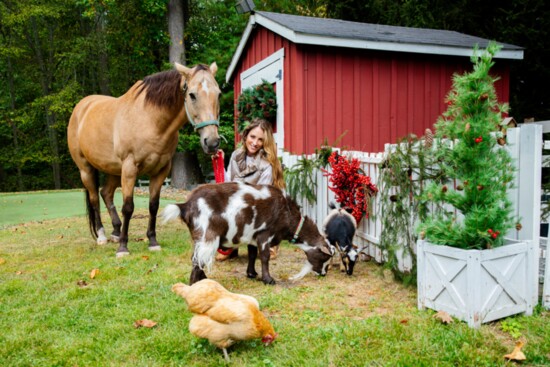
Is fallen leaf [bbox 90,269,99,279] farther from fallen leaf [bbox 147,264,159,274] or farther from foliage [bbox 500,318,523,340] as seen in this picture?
foliage [bbox 500,318,523,340]

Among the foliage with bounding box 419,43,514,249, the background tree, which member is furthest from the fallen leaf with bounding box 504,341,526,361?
the background tree

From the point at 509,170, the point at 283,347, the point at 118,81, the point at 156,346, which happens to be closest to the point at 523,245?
the point at 509,170

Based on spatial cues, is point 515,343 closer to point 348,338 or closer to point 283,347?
point 348,338

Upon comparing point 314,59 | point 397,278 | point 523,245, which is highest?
point 314,59

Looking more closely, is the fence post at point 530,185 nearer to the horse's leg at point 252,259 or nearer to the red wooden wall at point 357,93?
the horse's leg at point 252,259

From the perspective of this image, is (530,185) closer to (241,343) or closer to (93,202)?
(241,343)

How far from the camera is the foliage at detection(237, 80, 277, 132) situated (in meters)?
8.08

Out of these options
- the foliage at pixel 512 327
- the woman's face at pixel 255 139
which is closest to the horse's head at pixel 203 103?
the woman's face at pixel 255 139

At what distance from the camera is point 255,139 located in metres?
4.94

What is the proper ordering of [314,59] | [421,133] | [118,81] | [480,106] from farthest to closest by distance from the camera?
[118,81] < [421,133] < [314,59] < [480,106]

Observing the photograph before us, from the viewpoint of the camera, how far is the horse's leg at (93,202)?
6.50 meters

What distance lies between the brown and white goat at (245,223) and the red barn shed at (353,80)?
3111 millimetres

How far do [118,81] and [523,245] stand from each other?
2241 centimetres

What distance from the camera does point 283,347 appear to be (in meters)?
2.67
